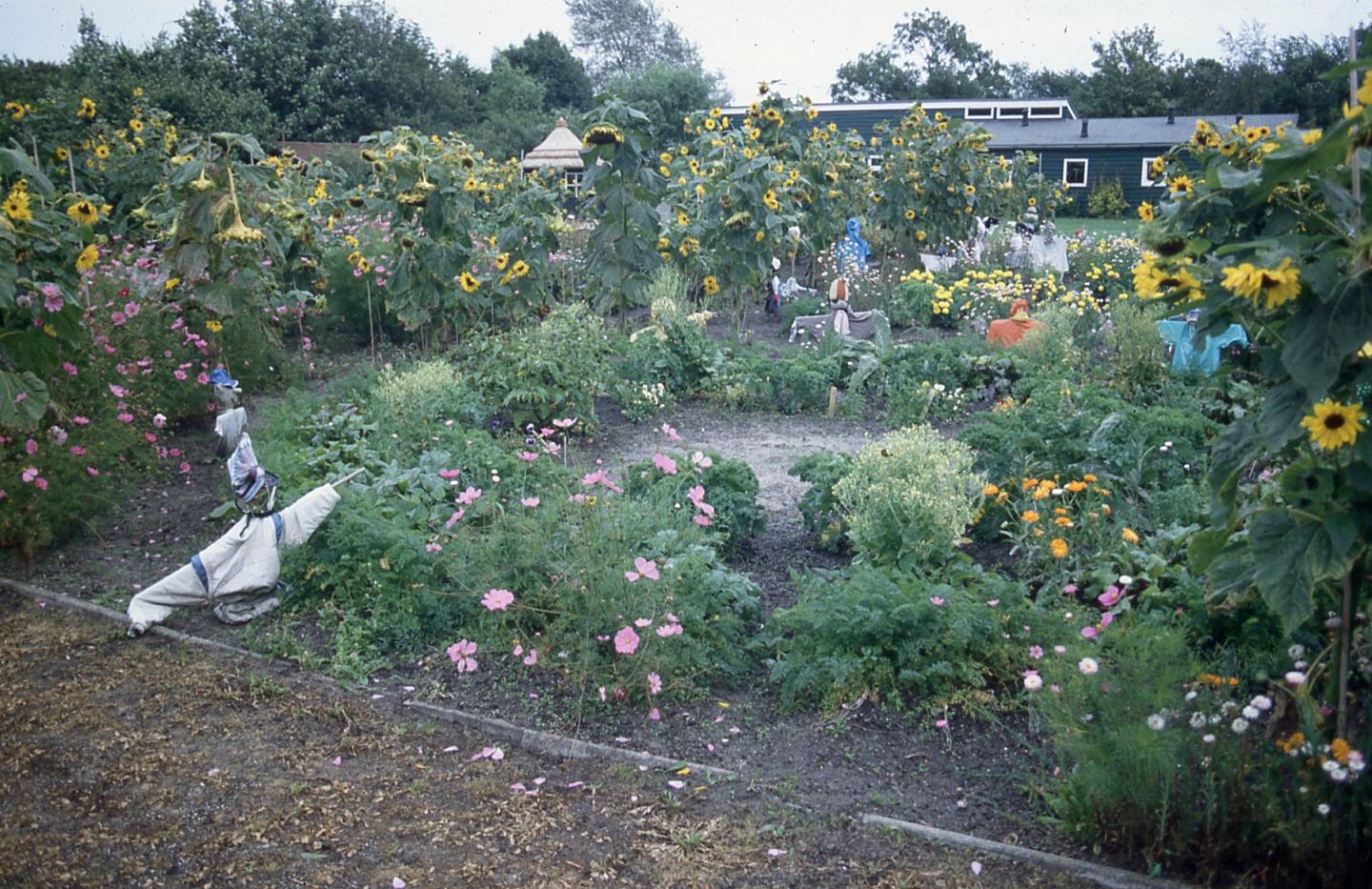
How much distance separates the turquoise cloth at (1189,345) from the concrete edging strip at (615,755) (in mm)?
4896

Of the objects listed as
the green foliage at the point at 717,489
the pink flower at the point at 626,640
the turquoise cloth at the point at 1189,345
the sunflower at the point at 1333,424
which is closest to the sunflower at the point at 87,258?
the green foliage at the point at 717,489

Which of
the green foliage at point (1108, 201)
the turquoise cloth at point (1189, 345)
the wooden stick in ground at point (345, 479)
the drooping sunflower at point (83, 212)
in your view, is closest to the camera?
the wooden stick in ground at point (345, 479)

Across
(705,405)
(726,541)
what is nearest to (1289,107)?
(705,405)

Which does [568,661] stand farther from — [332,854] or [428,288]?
[428,288]

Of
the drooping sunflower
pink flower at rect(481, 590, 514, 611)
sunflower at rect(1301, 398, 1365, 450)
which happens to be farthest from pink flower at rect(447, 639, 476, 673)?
the drooping sunflower

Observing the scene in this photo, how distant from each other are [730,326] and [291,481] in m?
7.02

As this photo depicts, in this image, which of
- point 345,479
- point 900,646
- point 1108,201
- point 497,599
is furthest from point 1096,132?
point 497,599

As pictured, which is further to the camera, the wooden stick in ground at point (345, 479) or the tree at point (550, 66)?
the tree at point (550, 66)

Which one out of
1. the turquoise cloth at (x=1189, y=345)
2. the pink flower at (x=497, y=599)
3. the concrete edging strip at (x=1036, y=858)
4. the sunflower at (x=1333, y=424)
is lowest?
the concrete edging strip at (x=1036, y=858)

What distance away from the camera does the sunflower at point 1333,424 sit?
2359 mm

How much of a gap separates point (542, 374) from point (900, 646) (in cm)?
400

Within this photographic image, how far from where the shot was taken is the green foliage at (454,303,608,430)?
276 inches

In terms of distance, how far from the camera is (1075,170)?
3381cm

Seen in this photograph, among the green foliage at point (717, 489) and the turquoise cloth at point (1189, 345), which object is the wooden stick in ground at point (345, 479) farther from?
the turquoise cloth at point (1189, 345)
